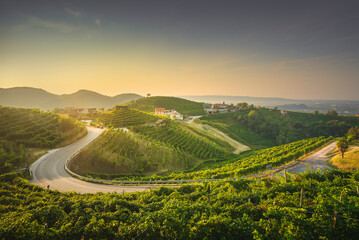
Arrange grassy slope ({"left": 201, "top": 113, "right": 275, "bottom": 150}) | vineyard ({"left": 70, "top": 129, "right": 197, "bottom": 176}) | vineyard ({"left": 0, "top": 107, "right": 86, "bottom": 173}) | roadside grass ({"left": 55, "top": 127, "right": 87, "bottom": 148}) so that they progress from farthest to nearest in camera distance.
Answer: grassy slope ({"left": 201, "top": 113, "right": 275, "bottom": 150})
roadside grass ({"left": 55, "top": 127, "right": 87, "bottom": 148})
vineyard ({"left": 70, "top": 129, "right": 197, "bottom": 176})
vineyard ({"left": 0, "top": 107, "right": 86, "bottom": 173})

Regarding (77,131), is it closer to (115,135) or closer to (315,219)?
(115,135)

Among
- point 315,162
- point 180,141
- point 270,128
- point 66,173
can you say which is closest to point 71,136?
point 66,173

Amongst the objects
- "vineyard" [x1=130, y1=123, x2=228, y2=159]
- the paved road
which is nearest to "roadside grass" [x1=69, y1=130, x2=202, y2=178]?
"vineyard" [x1=130, y1=123, x2=228, y2=159]

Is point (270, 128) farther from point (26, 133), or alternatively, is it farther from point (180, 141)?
point (26, 133)

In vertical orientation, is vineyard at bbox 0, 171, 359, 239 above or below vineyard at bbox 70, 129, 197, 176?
above

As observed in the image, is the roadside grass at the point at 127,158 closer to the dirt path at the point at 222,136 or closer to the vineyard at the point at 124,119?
the vineyard at the point at 124,119

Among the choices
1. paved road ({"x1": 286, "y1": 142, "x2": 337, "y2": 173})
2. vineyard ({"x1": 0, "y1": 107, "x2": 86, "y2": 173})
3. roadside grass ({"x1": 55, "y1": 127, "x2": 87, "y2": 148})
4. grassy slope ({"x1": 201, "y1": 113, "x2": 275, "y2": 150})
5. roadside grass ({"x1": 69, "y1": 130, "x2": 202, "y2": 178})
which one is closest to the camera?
vineyard ({"x1": 0, "y1": 107, "x2": 86, "y2": 173})

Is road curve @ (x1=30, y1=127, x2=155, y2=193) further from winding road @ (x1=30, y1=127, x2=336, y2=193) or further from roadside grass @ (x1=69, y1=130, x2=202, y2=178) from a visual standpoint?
roadside grass @ (x1=69, y1=130, x2=202, y2=178)
